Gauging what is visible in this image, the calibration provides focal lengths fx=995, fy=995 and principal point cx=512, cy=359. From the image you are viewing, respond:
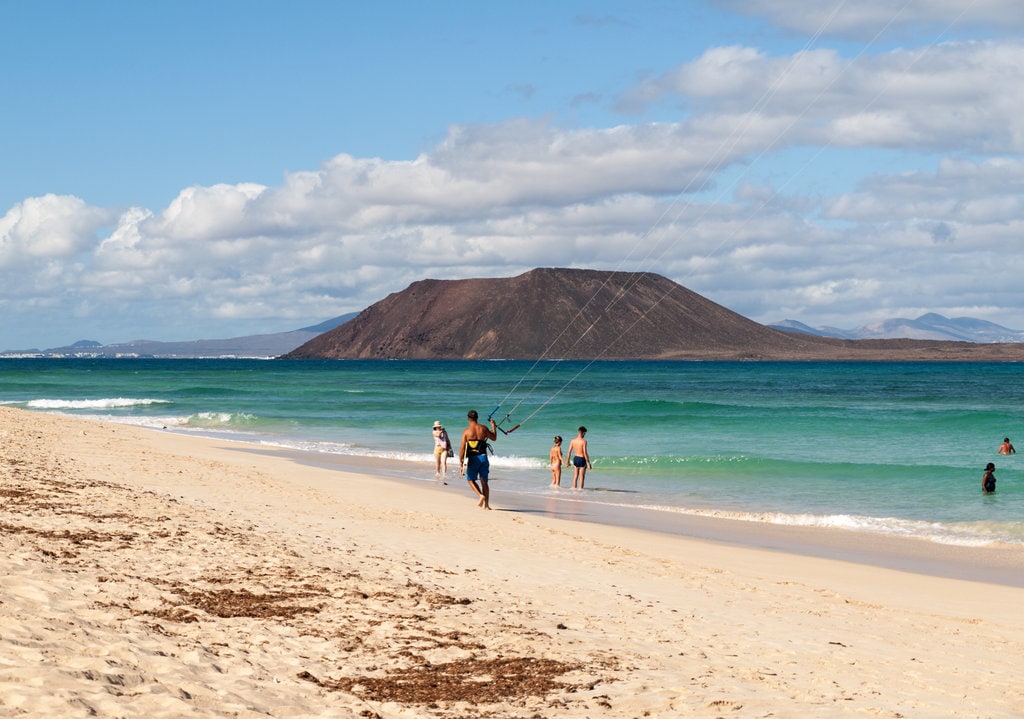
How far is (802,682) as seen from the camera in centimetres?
678

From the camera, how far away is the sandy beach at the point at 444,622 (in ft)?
19.7

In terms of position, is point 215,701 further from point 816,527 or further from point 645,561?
point 816,527

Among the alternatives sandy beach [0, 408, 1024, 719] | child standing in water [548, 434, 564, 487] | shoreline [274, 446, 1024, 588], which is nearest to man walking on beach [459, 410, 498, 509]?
shoreline [274, 446, 1024, 588]

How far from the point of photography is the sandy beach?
237 inches

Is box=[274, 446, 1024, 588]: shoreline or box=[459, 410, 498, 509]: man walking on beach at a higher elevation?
box=[459, 410, 498, 509]: man walking on beach

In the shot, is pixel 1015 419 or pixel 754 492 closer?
pixel 754 492

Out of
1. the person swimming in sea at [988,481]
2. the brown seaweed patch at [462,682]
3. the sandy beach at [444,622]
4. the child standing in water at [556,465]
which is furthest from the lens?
the child standing in water at [556,465]

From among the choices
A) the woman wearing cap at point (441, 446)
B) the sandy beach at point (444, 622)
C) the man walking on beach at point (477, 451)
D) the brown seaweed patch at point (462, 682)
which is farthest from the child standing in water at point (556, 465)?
the brown seaweed patch at point (462, 682)

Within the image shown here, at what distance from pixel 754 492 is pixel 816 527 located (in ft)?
15.5

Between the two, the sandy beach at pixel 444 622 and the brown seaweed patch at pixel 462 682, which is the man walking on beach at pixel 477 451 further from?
the brown seaweed patch at pixel 462 682

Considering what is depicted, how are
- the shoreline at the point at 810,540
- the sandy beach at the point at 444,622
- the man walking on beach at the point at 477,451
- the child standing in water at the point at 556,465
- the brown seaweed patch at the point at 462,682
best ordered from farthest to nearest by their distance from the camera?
the child standing in water at the point at 556,465, the man walking on beach at the point at 477,451, the shoreline at the point at 810,540, the brown seaweed patch at the point at 462,682, the sandy beach at the point at 444,622

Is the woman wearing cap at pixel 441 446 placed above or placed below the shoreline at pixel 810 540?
above

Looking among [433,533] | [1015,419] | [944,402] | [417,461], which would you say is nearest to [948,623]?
[433,533]

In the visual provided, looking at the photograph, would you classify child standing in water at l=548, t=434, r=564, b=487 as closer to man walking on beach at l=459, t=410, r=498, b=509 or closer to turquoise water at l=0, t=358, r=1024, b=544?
turquoise water at l=0, t=358, r=1024, b=544
